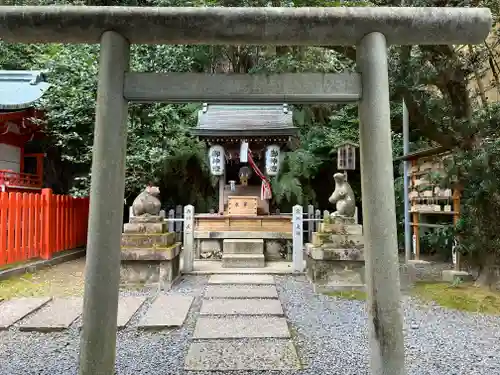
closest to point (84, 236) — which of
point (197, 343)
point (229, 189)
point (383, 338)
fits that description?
point (229, 189)

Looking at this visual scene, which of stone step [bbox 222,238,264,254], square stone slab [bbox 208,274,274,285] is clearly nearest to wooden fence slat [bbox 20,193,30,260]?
square stone slab [bbox 208,274,274,285]

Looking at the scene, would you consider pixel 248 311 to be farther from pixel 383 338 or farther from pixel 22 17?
pixel 22 17

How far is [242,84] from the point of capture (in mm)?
2643

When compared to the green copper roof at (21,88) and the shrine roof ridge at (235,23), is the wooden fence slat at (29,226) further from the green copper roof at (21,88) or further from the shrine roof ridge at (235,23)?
the shrine roof ridge at (235,23)

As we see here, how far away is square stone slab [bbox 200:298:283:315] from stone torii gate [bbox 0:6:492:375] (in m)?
2.60

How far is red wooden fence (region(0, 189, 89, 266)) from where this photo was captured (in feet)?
23.4

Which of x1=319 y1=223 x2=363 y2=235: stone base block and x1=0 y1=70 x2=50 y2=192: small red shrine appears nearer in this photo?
x1=319 y1=223 x2=363 y2=235: stone base block

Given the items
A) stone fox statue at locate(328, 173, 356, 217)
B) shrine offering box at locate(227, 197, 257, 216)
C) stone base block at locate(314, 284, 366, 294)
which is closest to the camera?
stone base block at locate(314, 284, 366, 294)

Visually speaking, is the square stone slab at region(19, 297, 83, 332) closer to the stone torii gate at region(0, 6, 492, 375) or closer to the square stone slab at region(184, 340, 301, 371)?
the square stone slab at region(184, 340, 301, 371)

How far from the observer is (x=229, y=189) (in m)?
11.7

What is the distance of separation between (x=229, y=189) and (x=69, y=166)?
18.2 ft

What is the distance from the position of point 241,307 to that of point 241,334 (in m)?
1.19

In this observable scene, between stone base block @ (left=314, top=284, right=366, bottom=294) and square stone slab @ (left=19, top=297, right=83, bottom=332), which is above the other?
square stone slab @ (left=19, top=297, right=83, bottom=332)

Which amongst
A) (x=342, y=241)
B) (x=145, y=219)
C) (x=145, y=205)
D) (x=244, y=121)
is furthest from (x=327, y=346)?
(x=244, y=121)
